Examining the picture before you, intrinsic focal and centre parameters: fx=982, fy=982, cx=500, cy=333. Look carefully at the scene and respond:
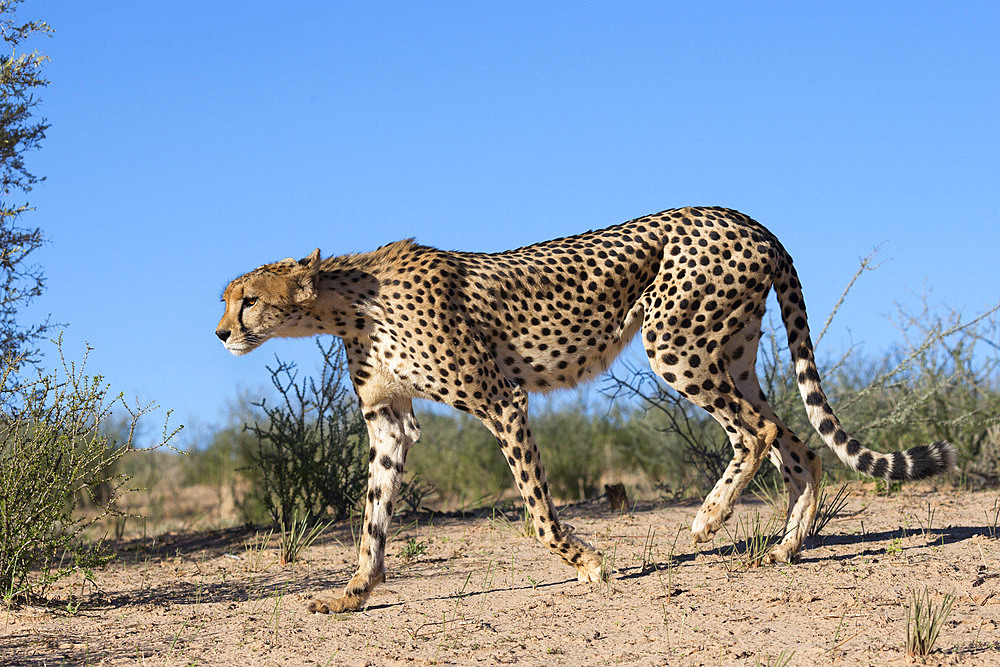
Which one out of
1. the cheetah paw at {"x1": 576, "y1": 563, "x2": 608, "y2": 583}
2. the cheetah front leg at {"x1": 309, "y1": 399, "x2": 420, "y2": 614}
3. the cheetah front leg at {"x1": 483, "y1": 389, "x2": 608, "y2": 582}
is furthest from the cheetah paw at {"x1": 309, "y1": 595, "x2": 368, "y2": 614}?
the cheetah paw at {"x1": 576, "y1": 563, "x2": 608, "y2": 583}

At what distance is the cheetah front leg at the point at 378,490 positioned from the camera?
4.94 m

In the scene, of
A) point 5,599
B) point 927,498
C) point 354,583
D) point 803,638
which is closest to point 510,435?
point 354,583

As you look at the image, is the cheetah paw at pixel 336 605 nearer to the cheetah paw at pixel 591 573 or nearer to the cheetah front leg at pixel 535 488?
the cheetah front leg at pixel 535 488

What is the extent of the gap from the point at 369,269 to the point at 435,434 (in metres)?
10.3

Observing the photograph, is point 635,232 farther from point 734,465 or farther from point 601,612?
point 601,612

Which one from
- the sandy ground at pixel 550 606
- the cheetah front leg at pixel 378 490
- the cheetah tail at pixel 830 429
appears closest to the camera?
the sandy ground at pixel 550 606

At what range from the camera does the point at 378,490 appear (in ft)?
16.8

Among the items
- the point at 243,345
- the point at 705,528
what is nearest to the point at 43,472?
the point at 243,345

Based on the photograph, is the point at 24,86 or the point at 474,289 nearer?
the point at 474,289

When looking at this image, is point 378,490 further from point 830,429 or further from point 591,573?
point 830,429

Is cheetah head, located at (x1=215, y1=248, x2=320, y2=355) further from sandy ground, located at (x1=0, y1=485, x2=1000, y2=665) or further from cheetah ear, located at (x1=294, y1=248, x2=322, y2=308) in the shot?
sandy ground, located at (x1=0, y1=485, x2=1000, y2=665)

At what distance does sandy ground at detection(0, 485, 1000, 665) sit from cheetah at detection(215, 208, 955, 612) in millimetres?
295

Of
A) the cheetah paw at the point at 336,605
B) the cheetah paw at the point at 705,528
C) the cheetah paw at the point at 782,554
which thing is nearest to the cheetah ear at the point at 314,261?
the cheetah paw at the point at 336,605

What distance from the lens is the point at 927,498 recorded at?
751 centimetres
